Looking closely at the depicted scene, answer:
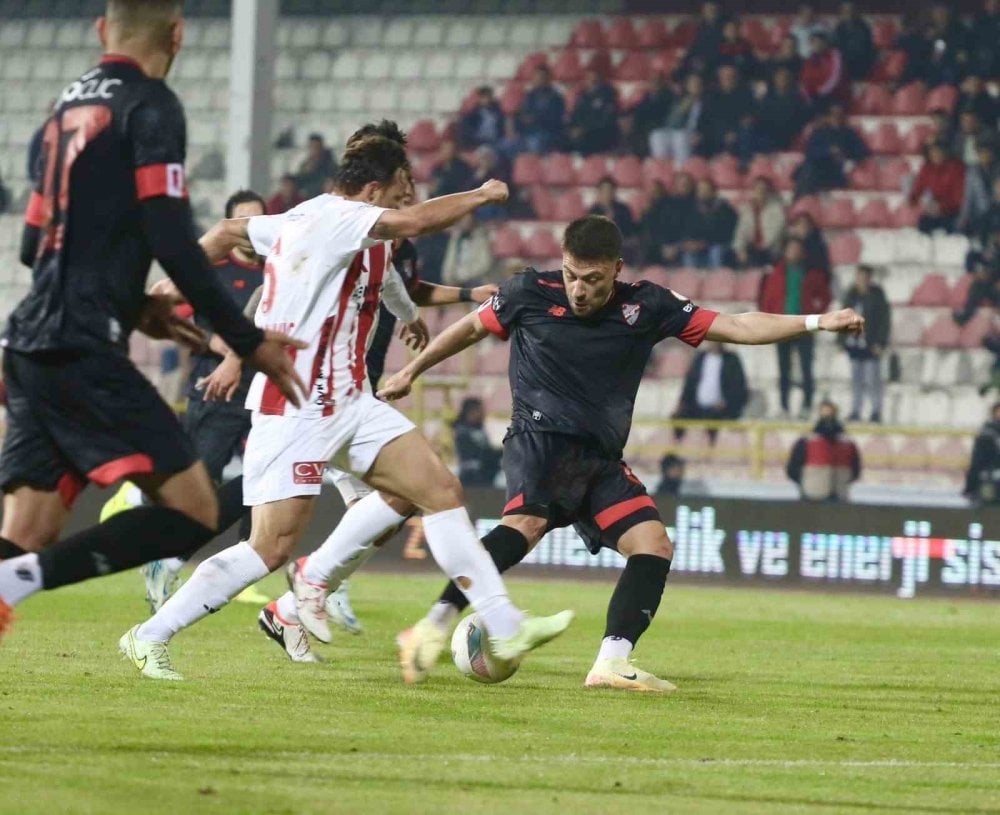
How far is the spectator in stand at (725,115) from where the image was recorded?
22078 mm

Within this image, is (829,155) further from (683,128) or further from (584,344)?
(584,344)

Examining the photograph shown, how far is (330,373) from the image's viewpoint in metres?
7.44

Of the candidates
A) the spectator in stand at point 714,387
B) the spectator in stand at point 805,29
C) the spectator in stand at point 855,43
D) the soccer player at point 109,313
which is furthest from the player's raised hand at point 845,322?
the spectator in stand at point 855,43

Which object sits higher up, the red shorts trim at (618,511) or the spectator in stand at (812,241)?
the spectator in stand at (812,241)

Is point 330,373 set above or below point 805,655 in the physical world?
above

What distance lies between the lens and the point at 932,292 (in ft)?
68.9

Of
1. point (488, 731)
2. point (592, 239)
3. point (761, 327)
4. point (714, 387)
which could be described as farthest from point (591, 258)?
point (714, 387)

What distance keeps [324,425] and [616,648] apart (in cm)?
152

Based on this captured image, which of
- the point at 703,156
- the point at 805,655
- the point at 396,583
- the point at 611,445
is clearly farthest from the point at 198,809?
the point at 703,156

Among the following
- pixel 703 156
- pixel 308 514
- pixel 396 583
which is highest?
pixel 703 156

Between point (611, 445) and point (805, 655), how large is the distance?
2.35 meters

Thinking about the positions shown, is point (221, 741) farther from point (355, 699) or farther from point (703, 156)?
point (703, 156)

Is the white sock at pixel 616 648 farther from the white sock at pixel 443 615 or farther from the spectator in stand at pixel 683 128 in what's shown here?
the spectator in stand at pixel 683 128

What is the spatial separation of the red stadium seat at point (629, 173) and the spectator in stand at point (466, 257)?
2.07m
